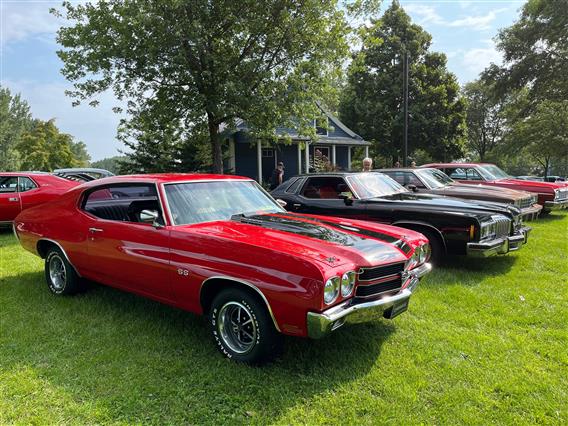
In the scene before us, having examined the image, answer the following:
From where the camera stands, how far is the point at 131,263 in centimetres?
400

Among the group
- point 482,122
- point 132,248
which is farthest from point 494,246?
point 482,122

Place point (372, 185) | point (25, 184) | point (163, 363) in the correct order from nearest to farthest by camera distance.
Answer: point (163, 363)
point (372, 185)
point (25, 184)

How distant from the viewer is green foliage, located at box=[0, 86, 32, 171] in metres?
48.8

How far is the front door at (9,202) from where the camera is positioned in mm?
9141

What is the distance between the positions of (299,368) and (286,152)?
20.8 meters

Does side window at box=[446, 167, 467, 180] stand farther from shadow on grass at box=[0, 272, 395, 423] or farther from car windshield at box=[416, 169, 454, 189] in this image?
shadow on grass at box=[0, 272, 395, 423]

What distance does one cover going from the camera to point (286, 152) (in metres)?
23.6

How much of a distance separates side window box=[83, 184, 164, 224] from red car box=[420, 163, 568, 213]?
9.17 m

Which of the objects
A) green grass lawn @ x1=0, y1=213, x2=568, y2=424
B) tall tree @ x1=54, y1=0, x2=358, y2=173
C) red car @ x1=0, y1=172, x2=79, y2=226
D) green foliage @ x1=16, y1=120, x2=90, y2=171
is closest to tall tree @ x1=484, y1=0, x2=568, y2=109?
tall tree @ x1=54, y1=0, x2=358, y2=173

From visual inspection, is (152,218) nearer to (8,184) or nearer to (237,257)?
(237,257)

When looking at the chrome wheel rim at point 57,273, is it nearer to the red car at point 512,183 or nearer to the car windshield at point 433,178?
the car windshield at point 433,178

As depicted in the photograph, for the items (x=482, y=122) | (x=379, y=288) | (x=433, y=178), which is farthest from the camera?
(x=482, y=122)

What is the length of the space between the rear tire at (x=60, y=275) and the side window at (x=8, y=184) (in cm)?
516

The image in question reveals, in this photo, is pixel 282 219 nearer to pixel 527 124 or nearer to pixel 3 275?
pixel 3 275
